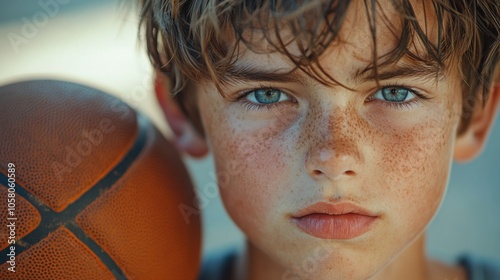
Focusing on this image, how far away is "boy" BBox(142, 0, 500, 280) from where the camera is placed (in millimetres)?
1101

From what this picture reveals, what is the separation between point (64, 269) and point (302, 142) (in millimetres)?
441

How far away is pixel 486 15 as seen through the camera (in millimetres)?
1208

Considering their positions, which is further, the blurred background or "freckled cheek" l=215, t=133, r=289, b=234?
the blurred background

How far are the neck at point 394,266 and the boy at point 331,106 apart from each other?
0.14 m

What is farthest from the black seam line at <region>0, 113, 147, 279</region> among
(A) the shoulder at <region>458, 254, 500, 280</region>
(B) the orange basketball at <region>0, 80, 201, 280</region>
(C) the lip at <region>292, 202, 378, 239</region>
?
(A) the shoulder at <region>458, 254, 500, 280</region>

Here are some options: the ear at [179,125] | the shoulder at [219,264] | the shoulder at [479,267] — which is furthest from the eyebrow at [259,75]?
the shoulder at [479,267]

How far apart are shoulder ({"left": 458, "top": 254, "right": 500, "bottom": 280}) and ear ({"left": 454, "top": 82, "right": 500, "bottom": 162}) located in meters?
0.30

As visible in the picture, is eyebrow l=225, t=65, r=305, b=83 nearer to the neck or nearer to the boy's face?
the boy's face

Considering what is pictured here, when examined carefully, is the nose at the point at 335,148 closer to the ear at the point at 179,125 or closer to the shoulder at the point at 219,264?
the ear at the point at 179,125

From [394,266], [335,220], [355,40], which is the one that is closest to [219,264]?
[394,266]

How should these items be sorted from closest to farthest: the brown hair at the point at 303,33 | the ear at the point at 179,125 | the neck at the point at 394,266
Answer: the brown hair at the point at 303,33, the neck at the point at 394,266, the ear at the point at 179,125

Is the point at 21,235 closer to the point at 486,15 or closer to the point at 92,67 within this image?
the point at 486,15

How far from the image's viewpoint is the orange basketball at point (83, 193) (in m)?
1.13

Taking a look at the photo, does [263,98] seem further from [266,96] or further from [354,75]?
[354,75]
